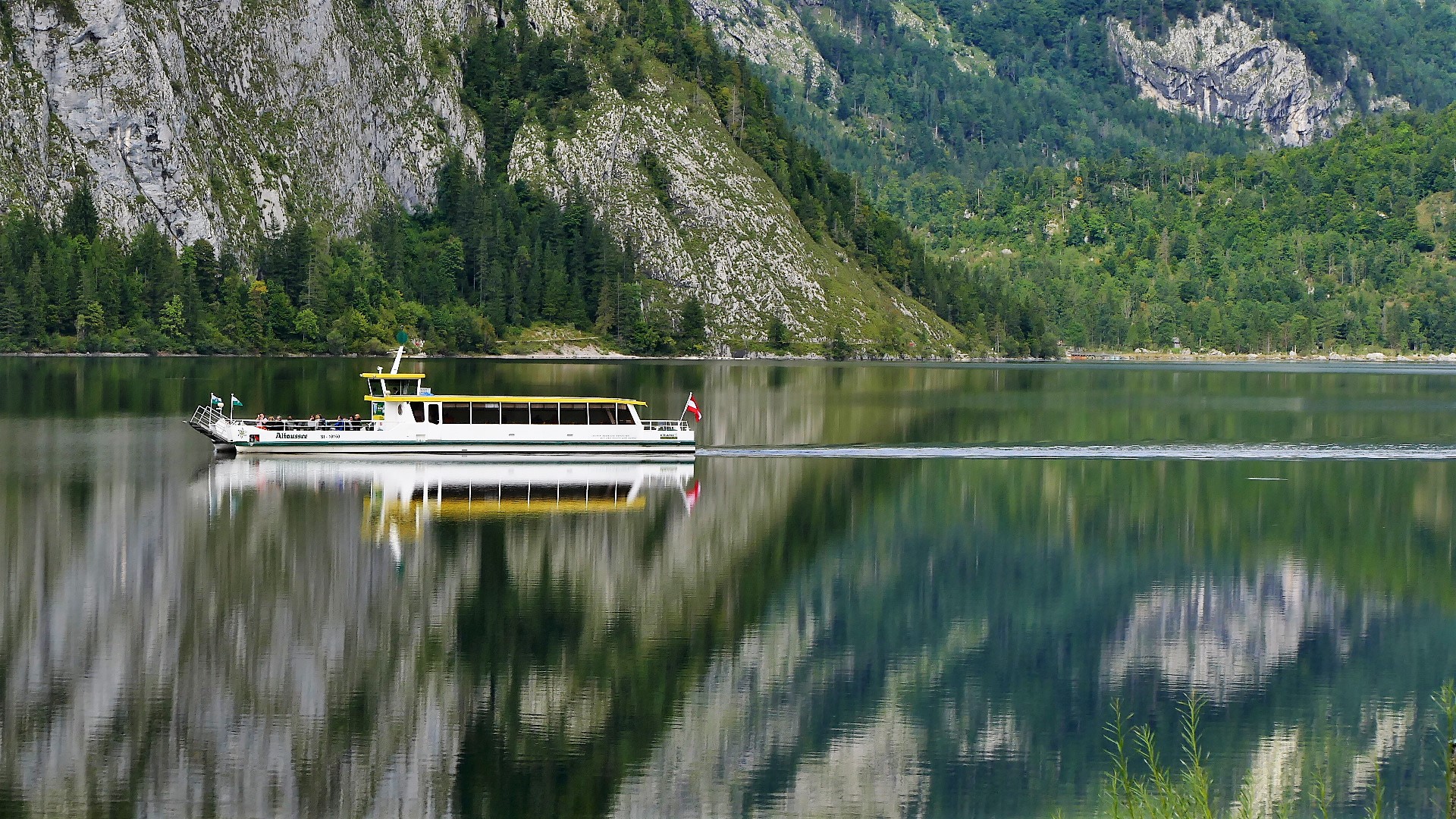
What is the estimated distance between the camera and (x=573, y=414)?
92.1m

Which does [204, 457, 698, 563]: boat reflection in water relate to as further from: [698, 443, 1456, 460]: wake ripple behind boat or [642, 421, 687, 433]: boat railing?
[698, 443, 1456, 460]: wake ripple behind boat

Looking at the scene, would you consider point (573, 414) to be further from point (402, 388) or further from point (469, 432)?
point (402, 388)

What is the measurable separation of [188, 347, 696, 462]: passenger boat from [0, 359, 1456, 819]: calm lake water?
2320 millimetres

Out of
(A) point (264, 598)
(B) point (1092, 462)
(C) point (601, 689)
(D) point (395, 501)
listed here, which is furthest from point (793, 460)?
(C) point (601, 689)

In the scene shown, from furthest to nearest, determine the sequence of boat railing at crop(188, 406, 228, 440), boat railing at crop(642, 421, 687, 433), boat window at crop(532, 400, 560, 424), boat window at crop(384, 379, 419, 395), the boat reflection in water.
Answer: boat window at crop(384, 379, 419, 395) < boat window at crop(532, 400, 560, 424) < boat railing at crop(642, 421, 687, 433) < boat railing at crop(188, 406, 228, 440) < the boat reflection in water

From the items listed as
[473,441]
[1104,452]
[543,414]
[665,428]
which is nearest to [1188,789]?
[473,441]

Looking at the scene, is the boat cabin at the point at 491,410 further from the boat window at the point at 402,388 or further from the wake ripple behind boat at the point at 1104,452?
the wake ripple behind boat at the point at 1104,452

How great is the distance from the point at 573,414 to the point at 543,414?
2.17 m

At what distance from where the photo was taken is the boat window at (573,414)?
3600 inches

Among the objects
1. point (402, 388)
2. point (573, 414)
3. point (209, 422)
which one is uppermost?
point (402, 388)

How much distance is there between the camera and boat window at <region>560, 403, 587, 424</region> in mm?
91438

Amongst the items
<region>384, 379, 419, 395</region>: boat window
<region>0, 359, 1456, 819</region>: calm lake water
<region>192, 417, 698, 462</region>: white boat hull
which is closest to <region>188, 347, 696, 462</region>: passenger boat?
<region>192, 417, 698, 462</region>: white boat hull

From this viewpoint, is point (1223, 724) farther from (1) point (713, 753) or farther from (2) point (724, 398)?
(2) point (724, 398)

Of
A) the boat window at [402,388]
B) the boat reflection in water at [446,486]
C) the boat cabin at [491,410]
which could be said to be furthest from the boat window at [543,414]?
the boat window at [402,388]
